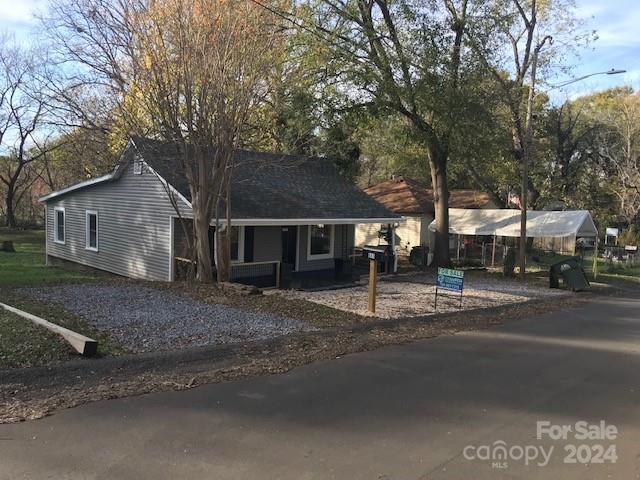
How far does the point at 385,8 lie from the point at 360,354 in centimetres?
1652

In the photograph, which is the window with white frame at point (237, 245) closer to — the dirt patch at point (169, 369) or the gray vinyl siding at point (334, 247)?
the gray vinyl siding at point (334, 247)

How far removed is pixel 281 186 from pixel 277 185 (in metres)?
0.16

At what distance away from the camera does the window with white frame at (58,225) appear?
23.3 metres

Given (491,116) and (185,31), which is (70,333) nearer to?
(185,31)

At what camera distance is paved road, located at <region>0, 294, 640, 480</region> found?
13.8 feet

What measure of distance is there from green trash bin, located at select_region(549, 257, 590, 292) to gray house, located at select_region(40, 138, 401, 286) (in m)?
6.06

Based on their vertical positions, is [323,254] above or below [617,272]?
above

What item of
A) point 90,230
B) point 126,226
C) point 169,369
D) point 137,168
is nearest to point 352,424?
point 169,369

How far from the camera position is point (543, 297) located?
1617 cm

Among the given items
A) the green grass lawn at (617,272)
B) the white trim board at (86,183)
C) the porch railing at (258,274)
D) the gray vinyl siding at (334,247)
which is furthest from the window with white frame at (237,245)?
the green grass lawn at (617,272)

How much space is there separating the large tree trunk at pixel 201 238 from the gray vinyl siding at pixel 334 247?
5690mm

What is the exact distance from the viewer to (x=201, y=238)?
13852 millimetres

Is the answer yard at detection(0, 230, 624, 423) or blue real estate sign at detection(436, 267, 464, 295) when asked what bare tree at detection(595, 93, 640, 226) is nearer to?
yard at detection(0, 230, 624, 423)

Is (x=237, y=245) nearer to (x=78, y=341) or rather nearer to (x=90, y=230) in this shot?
(x=90, y=230)
